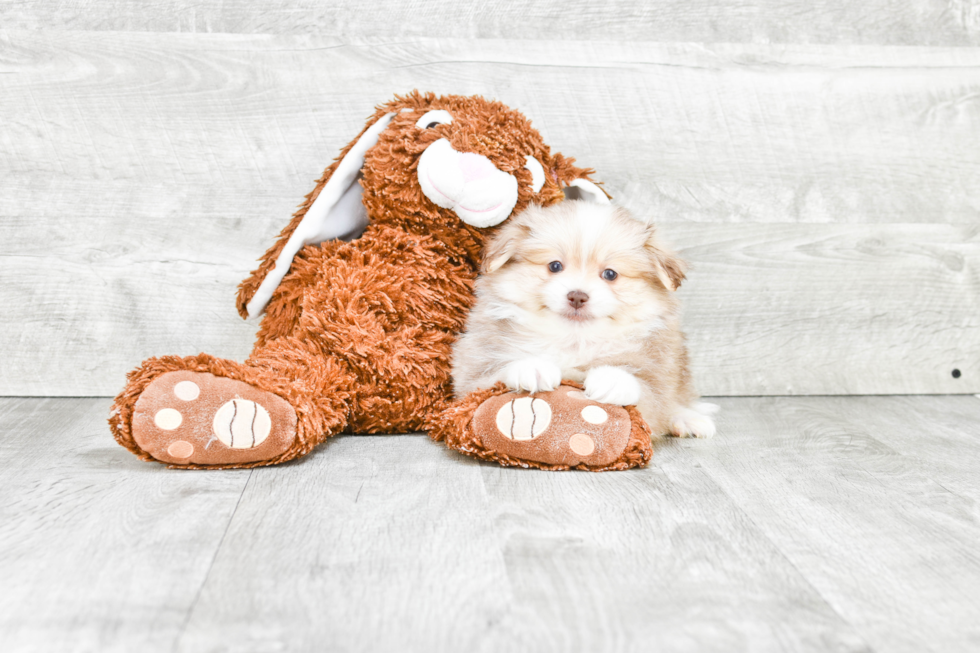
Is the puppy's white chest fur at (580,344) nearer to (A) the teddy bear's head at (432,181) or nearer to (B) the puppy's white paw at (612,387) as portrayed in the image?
(B) the puppy's white paw at (612,387)

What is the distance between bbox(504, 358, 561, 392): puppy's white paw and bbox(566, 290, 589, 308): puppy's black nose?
0.38 feet

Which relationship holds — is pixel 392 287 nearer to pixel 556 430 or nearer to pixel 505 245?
pixel 505 245

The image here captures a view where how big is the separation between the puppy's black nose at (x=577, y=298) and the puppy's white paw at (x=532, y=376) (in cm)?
12

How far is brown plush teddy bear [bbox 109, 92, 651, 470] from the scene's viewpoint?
1265 millimetres

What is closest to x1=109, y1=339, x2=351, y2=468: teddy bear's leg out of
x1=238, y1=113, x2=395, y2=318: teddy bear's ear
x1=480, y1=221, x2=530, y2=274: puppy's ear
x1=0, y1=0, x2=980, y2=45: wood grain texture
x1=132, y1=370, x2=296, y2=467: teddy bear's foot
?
x1=132, y1=370, x2=296, y2=467: teddy bear's foot

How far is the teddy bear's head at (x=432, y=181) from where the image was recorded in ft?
4.73

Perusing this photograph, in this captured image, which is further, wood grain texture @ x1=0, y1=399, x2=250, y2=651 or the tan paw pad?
the tan paw pad

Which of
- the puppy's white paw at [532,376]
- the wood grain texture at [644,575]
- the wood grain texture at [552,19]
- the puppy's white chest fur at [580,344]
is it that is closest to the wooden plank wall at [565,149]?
the wood grain texture at [552,19]

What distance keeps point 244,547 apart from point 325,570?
13 centimetres

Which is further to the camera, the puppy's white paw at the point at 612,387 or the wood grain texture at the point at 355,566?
the puppy's white paw at the point at 612,387

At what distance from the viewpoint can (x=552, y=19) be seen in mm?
1852

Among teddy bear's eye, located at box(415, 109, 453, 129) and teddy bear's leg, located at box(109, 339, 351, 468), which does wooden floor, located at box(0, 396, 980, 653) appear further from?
teddy bear's eye, located at box(415, 109, 453, 129)

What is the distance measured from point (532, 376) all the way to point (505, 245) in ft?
0.88

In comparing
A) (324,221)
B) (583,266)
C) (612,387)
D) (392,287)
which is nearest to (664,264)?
(583,266)
